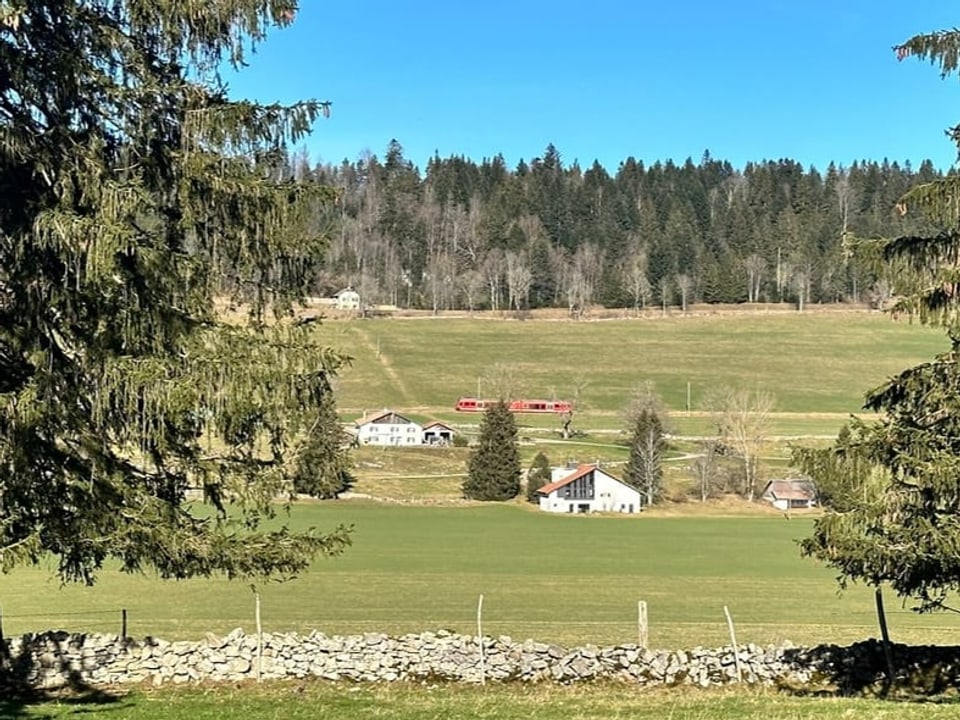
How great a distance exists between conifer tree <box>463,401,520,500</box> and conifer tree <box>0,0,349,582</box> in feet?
177

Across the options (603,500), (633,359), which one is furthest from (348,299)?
(603,500)

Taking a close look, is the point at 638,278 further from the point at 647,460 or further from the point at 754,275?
the point at 647,460

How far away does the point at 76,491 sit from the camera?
31.4 ft

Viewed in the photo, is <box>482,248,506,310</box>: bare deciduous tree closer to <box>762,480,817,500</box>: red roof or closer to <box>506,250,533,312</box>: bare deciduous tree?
<box>506,250,533,312</box>: bare deciduous tree

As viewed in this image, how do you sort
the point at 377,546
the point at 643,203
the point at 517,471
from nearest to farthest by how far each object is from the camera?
the point at 377,546 < the point at 517,471 < the point at 643,203

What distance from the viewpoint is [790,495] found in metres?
66.3

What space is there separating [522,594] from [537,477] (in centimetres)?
3806

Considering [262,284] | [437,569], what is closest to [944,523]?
[262,284]

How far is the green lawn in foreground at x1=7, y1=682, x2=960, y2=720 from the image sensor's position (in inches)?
385

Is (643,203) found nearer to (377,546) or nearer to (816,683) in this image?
(377,546)

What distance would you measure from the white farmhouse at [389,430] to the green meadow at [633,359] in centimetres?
661

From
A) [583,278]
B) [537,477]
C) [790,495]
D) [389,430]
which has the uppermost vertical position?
[583,278]

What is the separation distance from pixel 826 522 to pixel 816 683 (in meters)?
4.12

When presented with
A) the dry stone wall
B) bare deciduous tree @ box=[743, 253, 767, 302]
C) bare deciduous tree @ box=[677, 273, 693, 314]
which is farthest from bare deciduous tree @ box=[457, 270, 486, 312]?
the dry stone wall
